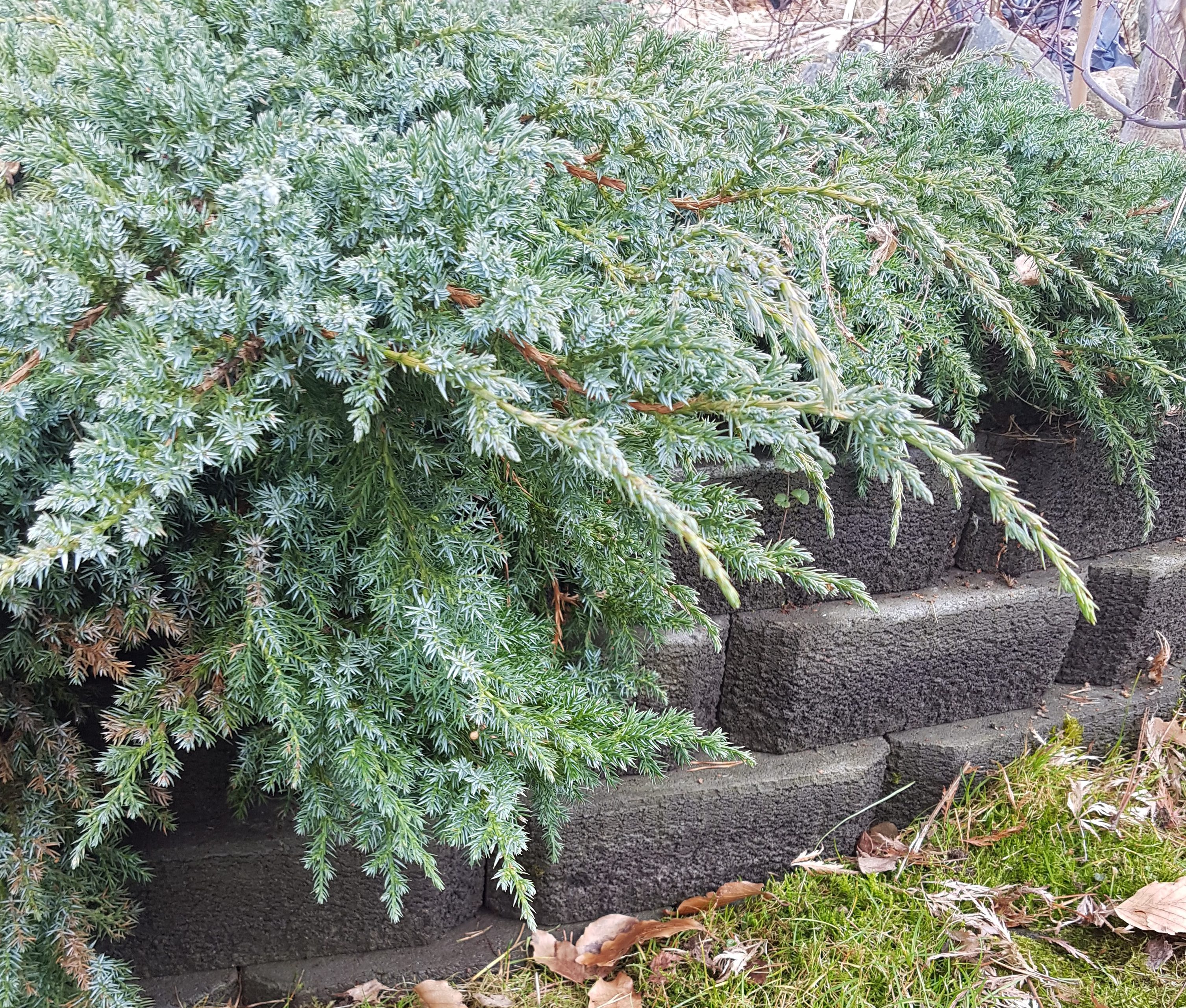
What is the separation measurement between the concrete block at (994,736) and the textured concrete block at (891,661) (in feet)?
0.11

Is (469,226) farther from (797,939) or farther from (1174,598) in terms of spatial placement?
(1174,598)

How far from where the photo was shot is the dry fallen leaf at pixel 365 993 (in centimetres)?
166

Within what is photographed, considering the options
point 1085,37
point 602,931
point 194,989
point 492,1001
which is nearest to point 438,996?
point 492,1001

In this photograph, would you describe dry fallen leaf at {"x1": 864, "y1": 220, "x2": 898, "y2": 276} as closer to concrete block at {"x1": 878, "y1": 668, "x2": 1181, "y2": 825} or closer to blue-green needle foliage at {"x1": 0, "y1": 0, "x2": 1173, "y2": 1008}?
blue-green needle foliage at {"x1": 0, "y1": 0, "x2": 1173, "y2": 1008}

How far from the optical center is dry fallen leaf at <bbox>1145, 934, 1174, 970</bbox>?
67.7 inches

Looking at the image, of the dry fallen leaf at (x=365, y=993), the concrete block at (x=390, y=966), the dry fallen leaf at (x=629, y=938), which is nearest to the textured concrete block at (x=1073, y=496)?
the dry fallen leaf at (x=629, y=938)

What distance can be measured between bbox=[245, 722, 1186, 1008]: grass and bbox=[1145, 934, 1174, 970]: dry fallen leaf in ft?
0.03

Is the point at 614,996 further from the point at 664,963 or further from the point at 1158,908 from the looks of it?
the point at 1158,908

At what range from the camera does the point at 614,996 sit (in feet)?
5.39

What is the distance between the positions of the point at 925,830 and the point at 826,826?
9.0 inches

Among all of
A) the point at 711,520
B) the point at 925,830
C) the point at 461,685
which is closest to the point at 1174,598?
the point at 925,830

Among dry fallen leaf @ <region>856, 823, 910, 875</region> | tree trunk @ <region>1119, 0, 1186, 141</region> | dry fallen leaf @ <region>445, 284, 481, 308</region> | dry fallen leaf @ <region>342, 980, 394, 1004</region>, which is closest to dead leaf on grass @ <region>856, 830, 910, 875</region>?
dry fallen leaf @ <region>856, 823, 910, 875</region>

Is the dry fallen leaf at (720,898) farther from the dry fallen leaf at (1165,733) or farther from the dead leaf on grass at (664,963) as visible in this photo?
the dry fallen leaf at (1165,733)

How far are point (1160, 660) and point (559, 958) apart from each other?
1.67 meters
